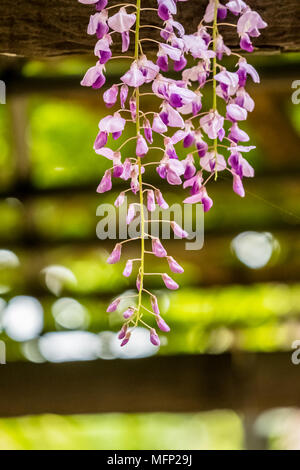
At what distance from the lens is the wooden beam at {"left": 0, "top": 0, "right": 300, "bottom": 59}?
985mm

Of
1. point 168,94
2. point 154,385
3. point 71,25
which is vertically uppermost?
point 71,25

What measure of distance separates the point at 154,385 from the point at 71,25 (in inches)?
66.8

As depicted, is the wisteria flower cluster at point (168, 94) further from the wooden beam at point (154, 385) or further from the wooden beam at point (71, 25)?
the wooden beam at point (154, 385)

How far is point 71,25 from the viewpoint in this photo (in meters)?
1.01

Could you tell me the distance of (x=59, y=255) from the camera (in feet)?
7.88

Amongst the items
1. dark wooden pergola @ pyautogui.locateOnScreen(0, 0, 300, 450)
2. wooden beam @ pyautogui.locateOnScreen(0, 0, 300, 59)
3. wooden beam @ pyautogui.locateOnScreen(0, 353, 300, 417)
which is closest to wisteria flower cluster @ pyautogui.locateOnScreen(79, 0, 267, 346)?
wooden beam @ pyautogui.locateOnScreen(0, 0, 300, 59)

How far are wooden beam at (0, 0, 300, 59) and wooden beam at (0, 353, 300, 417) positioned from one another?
1.60 metres

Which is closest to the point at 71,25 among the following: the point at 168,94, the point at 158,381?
the point at 168,94

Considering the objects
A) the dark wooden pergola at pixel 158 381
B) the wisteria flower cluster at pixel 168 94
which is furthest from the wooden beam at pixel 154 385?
the wisteria flower cluster at pixel 168 94

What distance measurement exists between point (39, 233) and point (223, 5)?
158cm

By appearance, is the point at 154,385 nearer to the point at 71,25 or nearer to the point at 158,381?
the point at 158,381

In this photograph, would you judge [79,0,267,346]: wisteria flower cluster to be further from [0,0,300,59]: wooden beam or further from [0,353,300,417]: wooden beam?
[0,353,300,417]: wooden beam

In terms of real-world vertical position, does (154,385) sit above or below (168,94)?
below
